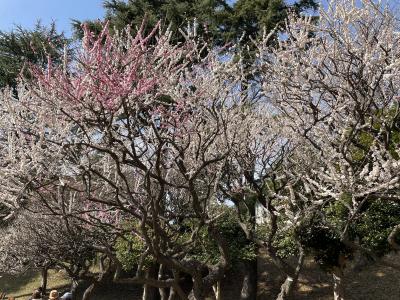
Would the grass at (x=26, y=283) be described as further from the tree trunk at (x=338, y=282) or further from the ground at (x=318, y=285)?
the tree trunk at (x=338, y=282)

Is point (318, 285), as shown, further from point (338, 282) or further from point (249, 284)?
point (338, 282)

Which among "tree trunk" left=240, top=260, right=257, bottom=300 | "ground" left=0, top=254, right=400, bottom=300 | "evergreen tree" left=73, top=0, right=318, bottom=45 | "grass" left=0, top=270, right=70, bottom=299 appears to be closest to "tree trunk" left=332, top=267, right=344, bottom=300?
"ground" left=0, top=254, right=400, bottom=300

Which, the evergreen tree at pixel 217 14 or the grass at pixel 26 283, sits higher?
the evergreen tree at pixel 217 14

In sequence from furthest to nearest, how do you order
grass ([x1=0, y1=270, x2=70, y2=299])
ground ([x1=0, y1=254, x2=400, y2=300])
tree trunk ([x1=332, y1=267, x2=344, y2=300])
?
grass ([x1=0, y1=270, x2=70, y2=299]), ground ([x1=0, y1=254, x2=400, y2=300]), tree trunk ([x1=332, y1=267, x2=344, y2=300])

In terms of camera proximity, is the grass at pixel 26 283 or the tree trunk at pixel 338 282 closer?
the tree trunk at pixel 338 282

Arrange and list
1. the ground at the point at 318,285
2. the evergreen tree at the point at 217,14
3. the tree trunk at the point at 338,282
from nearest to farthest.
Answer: the tree trunk at the point at 338,282
the ground at the point at 318,285
the evergreen tree at the point at 217,14

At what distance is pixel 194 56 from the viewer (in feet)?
23.7

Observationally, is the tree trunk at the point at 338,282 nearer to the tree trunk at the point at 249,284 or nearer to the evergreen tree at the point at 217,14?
the tree trunk at the point at 249,284

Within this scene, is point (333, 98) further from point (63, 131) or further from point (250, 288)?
point (250, 288)

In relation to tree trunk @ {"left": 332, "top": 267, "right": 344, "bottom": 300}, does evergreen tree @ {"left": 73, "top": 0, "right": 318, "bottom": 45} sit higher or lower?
higher

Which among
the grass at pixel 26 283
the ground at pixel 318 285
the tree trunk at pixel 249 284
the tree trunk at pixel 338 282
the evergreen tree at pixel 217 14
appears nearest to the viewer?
the tree trunk at pixel 338 282

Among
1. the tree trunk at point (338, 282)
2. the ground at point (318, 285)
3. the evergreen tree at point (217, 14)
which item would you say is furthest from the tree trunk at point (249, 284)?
the evergreen tree at point (217, 14)

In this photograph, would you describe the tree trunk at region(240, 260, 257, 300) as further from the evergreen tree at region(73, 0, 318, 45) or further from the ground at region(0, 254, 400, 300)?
the evergreen tree at region(73, 0, 318, 45)

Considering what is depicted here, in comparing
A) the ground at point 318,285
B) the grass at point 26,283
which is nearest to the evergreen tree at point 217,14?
the ground at point 318,285
